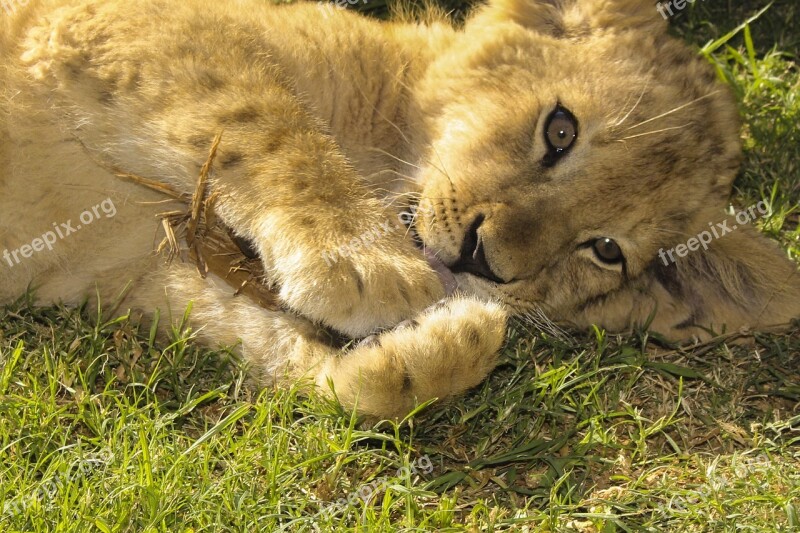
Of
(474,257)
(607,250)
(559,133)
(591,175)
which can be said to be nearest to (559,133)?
(559,133)

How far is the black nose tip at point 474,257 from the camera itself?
378 centimetres

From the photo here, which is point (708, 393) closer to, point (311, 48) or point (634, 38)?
point (634, 38)

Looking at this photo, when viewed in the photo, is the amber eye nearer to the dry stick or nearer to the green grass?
the green grass

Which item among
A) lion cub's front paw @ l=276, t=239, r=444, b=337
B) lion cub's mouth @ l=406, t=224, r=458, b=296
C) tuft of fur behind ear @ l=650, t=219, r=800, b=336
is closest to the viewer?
lion cub's front paw @ l=276, t=239, r=444, b=337

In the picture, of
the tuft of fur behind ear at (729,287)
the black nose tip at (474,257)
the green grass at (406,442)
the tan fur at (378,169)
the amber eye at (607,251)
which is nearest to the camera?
the green grass at (406,442)

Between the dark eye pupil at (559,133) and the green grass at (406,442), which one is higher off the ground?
the dark eye pupil at (559,133)

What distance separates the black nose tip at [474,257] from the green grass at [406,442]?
1.42ft

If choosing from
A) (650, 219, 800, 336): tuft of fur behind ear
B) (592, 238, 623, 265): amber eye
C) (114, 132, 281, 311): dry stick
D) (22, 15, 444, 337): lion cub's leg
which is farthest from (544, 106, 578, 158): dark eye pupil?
(114, 132, 281, 311): dry stick

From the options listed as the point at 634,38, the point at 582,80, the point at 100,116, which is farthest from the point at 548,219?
the point at 100,116

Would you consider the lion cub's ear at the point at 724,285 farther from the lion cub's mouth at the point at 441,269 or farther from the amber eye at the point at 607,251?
the lion cub's mouth at the point at 441,269

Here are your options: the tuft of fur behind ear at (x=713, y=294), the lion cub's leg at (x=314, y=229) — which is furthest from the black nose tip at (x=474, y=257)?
the tuft of fur behind ear at (x=713, y=294)

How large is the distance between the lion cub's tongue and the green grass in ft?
1.37

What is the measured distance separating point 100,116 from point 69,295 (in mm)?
780

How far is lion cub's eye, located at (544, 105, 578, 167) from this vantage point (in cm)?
398
